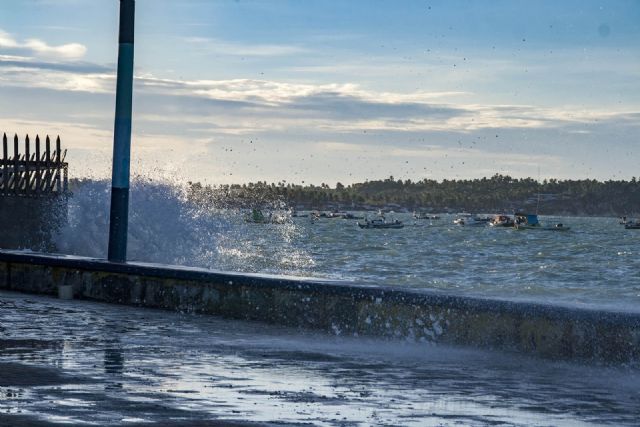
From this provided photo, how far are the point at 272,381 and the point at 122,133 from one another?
362 inches

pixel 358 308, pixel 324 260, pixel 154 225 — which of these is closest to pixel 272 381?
pixel 358 308

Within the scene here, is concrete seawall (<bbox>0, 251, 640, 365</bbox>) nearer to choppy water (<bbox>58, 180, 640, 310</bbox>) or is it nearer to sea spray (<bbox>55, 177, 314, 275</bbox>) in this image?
choppy water (<bbox>58, 180, 640, 310</bbox>)

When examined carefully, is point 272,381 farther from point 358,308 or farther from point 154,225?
point 154,225

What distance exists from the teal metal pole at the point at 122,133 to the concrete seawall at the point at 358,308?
576 millimetres

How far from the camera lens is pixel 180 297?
55.2ft

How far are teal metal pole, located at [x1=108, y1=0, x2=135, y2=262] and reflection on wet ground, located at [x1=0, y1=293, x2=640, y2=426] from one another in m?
4.11

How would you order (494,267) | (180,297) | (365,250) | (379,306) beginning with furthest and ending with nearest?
1. (365,250)
2. (494,267)
3. (180,297)
4. (379,306)

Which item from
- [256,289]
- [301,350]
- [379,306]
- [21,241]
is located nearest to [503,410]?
[301,350]

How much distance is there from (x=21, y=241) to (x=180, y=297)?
3169 centimetres

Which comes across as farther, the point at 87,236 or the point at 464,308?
the point at 87,236

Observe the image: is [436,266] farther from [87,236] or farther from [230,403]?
[230,403]

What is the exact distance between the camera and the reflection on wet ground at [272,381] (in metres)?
8.22

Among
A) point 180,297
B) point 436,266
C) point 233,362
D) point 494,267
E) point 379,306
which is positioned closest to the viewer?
point 233,362

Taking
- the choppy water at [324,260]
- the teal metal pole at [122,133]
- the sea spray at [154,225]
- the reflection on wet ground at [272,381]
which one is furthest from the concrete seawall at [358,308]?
the sea spray at [154,225]
